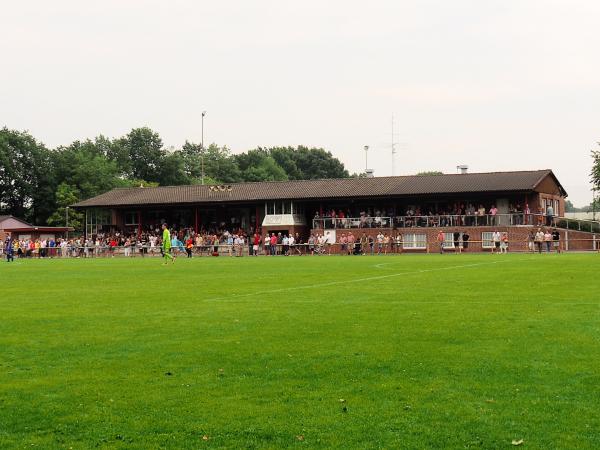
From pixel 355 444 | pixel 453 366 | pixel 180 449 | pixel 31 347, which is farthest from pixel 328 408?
pixel 31 347

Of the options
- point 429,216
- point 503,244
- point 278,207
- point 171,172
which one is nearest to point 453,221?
point 429,216

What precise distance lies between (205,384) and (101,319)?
640 centimetres

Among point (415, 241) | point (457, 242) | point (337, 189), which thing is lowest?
point (457, 242)

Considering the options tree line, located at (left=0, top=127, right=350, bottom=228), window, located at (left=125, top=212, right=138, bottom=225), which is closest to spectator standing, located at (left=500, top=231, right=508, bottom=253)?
window, located at (left=125, top=212, right=138, bottom=225)

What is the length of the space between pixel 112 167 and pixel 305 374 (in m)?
107

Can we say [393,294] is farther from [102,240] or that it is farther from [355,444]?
[102,240]

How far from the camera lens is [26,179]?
358ft

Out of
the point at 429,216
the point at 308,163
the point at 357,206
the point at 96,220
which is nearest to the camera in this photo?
the point at 429,216

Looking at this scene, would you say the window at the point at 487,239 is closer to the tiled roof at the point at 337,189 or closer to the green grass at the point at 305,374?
the tiled roof at the point at 337,189

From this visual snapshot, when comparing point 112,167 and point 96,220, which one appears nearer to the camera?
point 96,220

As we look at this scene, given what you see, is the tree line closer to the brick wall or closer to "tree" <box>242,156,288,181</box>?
"tree" <box>242,156,288,181</box>

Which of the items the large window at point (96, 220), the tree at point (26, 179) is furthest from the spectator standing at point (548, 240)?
the tree at point (26, 179)

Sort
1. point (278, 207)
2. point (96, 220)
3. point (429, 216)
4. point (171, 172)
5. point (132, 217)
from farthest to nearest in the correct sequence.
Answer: point (171, 172) < point (96, 220) < point (132, 217) < point (278, 207) < point (429, 216)

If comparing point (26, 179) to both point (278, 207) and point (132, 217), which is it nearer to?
point (132, 217)
